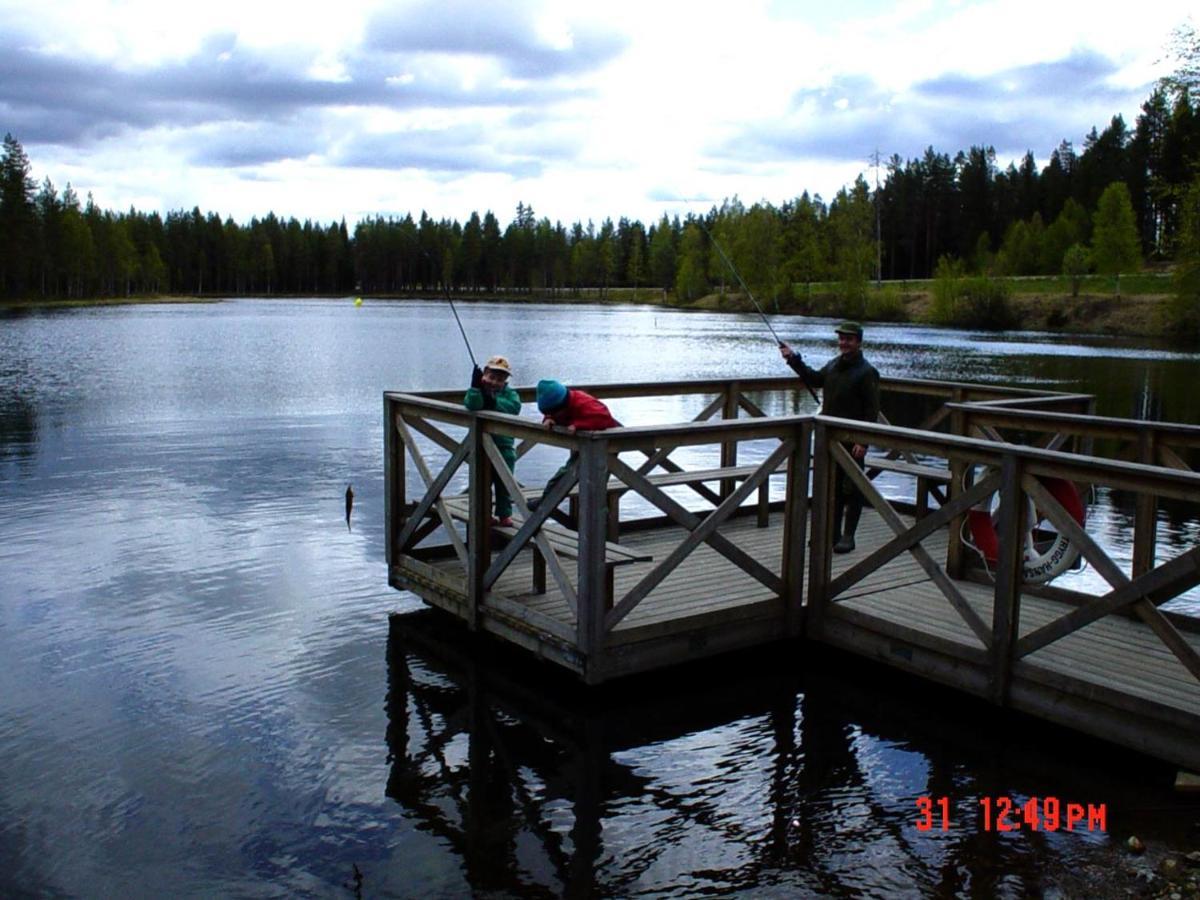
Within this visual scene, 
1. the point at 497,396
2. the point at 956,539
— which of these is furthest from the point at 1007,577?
the point at 497,396

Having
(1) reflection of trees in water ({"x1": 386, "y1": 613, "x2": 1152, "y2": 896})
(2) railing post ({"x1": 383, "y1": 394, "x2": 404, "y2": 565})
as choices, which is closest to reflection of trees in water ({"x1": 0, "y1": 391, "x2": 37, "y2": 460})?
(2) railing post ({"x1": 383, "y1": 394, "x2": 404, "y2": 565})

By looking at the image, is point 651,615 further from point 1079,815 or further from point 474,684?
point 1079,815

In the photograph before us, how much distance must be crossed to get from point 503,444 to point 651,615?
190 cm

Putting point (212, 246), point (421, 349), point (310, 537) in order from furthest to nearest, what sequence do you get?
point (212, 246) < point (421, 349) < point (310, 537)

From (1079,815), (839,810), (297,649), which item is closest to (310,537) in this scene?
(297,649)

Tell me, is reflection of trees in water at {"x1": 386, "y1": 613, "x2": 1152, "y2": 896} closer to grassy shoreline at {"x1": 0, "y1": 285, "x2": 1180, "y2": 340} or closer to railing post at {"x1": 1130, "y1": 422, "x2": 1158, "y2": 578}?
railing post at {"x1": 1130, "y1": 422, "x2": 1158, "y2": 578}

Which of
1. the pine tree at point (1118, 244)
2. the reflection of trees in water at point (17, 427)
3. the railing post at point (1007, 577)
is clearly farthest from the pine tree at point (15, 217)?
the railing post at point (1007, 577)

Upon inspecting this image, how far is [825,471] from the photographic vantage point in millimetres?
8078

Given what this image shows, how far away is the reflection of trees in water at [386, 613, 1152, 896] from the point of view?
5.48 m

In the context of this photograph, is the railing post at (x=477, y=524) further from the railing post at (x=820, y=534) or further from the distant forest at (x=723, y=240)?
the distant forest at (x=723, y=240)

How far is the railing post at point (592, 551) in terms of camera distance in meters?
7.06

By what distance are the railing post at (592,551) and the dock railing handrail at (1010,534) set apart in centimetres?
184

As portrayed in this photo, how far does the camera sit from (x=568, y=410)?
304 inches

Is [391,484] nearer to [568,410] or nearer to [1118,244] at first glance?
[568,410]
